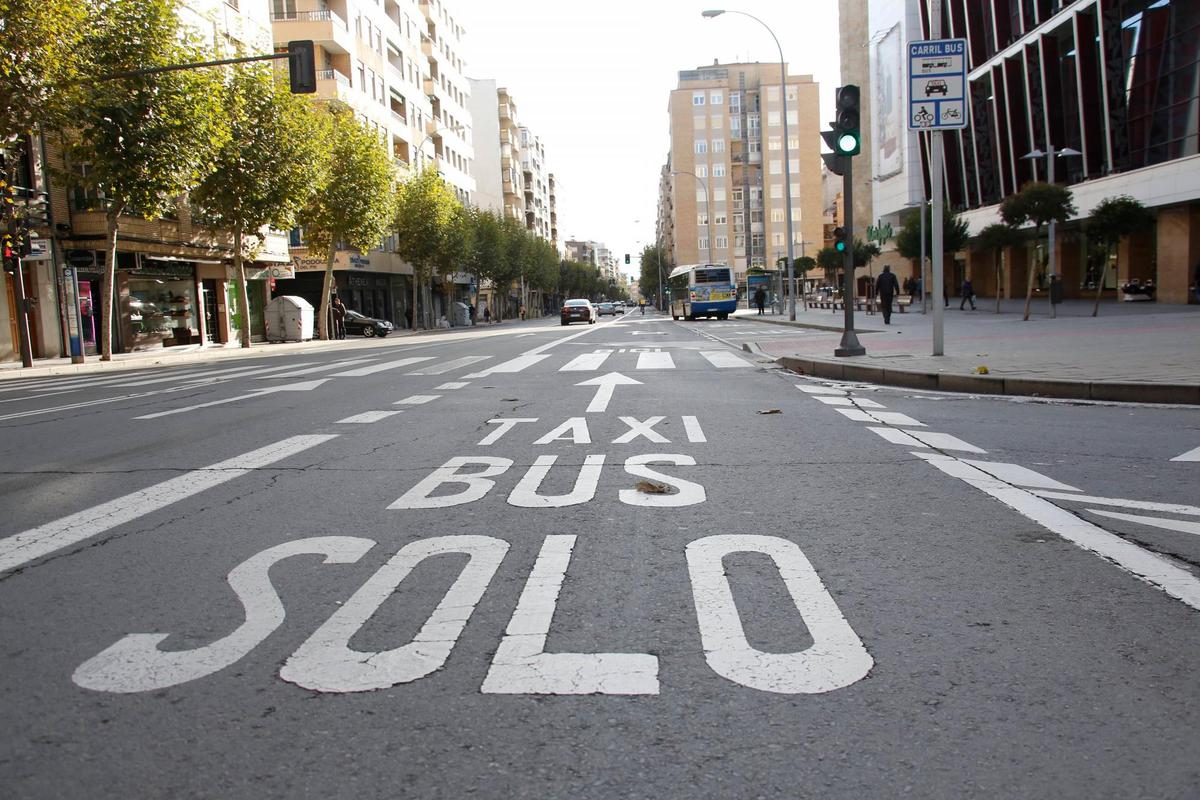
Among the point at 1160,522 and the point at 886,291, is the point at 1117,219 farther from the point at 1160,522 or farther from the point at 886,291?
the point at 1160,522

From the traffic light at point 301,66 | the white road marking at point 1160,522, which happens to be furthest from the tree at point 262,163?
the white road marking at point 1160,522

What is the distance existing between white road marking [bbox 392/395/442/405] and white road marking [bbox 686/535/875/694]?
6.92m

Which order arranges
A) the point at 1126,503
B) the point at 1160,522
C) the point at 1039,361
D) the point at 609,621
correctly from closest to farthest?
the point at 609,621
the point at 1160,522
the point at 1126,503
the point at 1039,361

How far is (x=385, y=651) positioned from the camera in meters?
2.98

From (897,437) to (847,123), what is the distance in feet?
27.1

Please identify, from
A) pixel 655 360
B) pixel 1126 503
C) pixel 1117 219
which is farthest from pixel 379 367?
pixel 1117 219

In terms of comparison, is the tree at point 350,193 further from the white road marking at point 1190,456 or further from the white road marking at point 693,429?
the white road marking at point 1190,456

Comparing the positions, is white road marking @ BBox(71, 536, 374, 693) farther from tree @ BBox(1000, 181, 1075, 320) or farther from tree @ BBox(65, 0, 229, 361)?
tree @ BBox(1000, 181, 1075, 320)

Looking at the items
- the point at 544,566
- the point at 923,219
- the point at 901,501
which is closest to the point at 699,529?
the point at 544,566

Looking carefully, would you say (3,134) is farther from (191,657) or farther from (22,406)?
(191,657)

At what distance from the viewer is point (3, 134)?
66.8 ft

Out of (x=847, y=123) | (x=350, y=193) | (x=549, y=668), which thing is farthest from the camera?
(x=350, y=193)

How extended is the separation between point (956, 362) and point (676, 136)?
4346 inches

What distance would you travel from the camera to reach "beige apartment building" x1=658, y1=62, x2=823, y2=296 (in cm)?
11569
